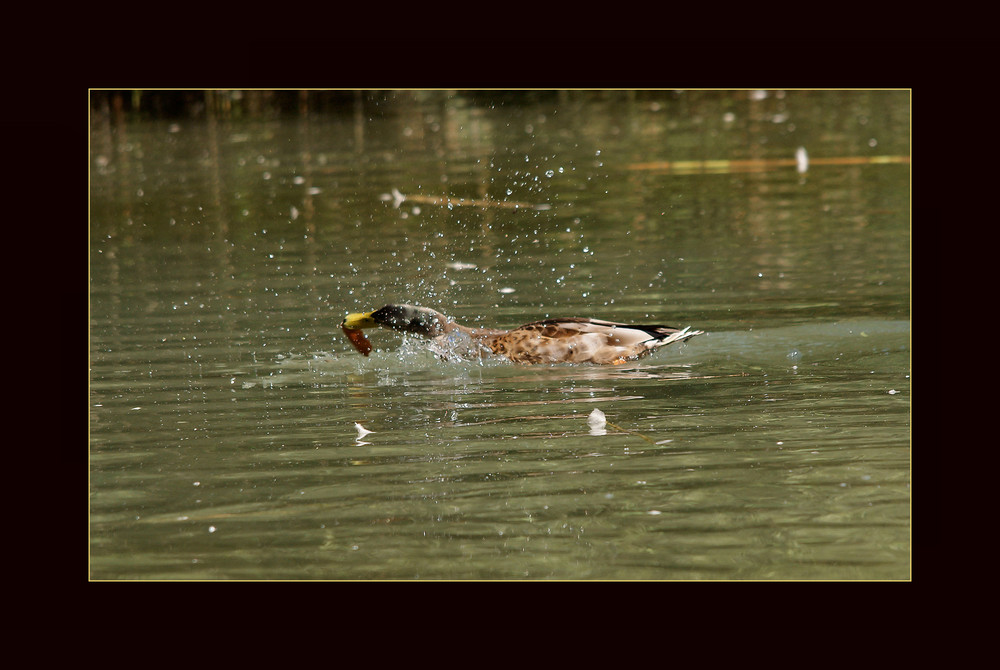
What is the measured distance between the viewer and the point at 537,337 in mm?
8414

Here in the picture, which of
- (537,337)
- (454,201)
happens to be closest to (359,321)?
(537,337)

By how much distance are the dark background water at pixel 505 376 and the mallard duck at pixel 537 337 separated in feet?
0.58

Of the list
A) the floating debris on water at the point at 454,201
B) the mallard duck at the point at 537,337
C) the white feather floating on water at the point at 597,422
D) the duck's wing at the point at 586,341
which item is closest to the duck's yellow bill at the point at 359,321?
the mallard duck at the point at 537,337

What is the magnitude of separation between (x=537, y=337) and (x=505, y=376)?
38 cm

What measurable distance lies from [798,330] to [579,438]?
2719 mm

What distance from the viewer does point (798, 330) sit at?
8.68 meters

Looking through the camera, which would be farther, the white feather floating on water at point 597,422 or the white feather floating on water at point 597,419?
the white feather floating on water at point 597,419

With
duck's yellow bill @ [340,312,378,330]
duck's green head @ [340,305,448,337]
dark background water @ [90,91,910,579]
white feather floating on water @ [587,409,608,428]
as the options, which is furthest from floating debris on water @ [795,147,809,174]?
white feather floating on water @ [587,409,608,428]

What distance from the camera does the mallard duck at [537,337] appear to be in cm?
832

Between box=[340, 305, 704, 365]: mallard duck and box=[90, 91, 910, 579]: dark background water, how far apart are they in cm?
18

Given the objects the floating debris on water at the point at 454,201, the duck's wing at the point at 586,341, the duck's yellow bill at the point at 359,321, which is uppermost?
the floating debris on water at the point at 454,201

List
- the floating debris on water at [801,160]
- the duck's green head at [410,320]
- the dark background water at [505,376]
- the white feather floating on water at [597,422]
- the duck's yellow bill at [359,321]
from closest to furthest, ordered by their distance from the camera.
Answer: the dark background water at [505,376]
the white feather floating on water at [597,422]
the duck's yellow bill at [359,321]
the duck's green head at [410,320]
the floating debris on water at [801,160]

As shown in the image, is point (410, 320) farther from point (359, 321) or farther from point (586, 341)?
point (586, 341)

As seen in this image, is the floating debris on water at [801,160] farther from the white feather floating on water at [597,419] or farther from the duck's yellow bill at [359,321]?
the white feather floating on water at [597,419]
